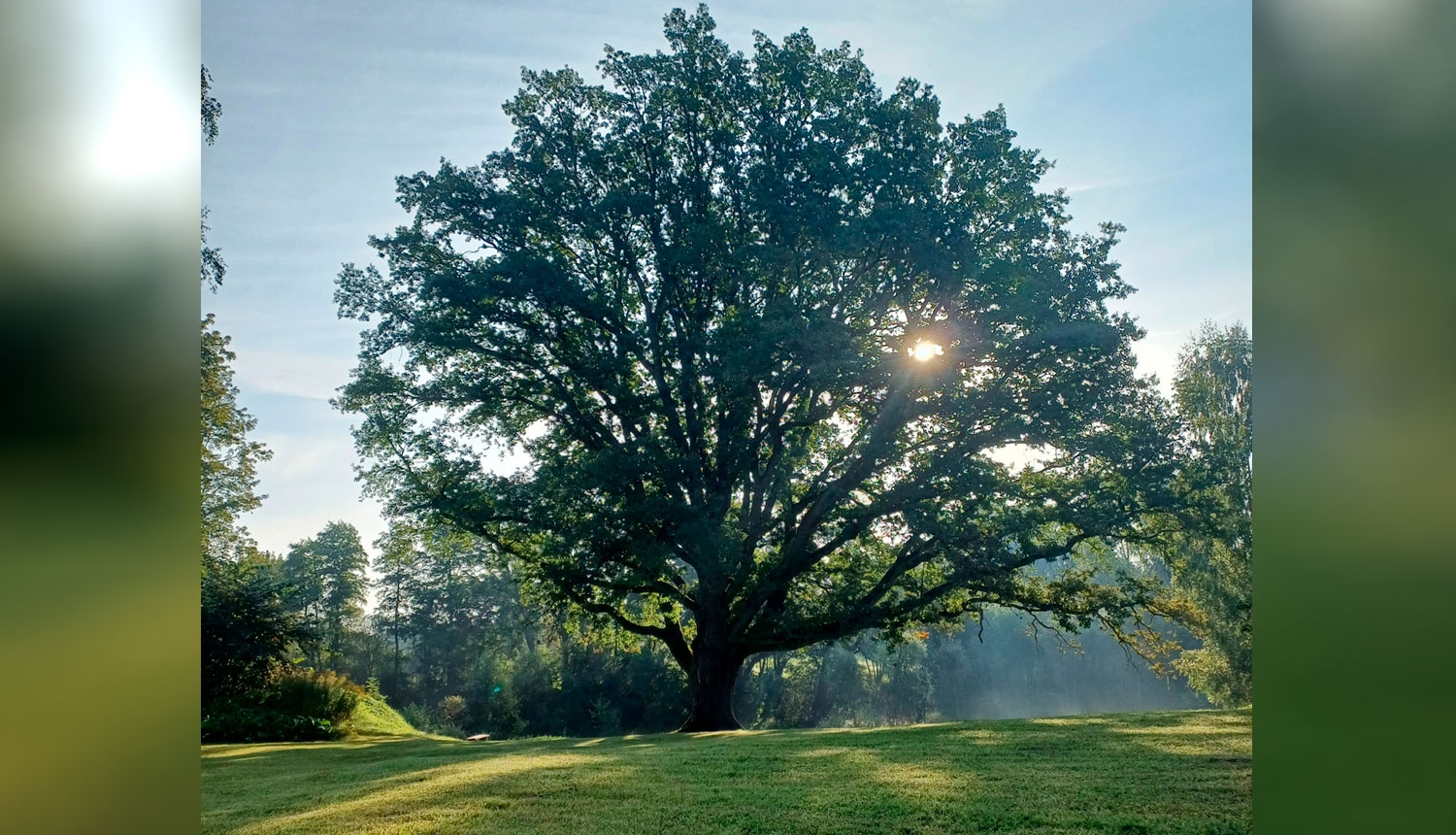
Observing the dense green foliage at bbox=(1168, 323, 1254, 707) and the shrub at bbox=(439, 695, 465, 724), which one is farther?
the shrub at bbox=(439, 695, 465, 724)

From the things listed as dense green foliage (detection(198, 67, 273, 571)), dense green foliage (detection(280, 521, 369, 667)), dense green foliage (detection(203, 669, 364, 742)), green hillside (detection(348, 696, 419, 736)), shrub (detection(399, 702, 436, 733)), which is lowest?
shrub (detection(399, 702, 436, 733))

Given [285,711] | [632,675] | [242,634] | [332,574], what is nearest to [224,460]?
[242,634]

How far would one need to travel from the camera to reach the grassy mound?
1266cm

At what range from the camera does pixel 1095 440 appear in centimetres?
1073

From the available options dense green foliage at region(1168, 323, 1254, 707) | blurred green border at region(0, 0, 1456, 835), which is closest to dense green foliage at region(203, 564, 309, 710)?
blurred green border at region(0, 0, 1456, 835)

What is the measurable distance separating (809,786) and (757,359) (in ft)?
18.0

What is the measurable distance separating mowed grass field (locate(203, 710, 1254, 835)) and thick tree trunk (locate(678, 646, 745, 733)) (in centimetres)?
361

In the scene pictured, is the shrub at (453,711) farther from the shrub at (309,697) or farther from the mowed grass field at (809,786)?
the mowed grass field at (809,786)

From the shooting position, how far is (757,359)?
33.5 feet

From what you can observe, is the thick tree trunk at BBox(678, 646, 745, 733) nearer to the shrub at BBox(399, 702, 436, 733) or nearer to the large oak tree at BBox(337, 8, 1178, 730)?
the large oak tree at BBox(337, 8, 1178, 730)

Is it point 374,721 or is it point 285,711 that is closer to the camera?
point 285,711
